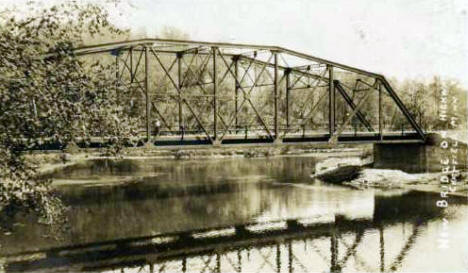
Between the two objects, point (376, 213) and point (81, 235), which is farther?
point (376, 213)

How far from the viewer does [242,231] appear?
923 inches

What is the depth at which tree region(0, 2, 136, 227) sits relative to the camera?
29.1 ft

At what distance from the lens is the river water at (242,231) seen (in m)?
18.5

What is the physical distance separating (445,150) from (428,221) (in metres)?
17.6

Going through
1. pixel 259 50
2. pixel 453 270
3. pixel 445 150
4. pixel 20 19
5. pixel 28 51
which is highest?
pixel 259 50

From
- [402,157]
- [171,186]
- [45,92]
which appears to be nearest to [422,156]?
[402,157]

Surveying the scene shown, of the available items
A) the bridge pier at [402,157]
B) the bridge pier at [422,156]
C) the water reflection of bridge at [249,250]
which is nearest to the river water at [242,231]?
the water reflection of bridge at [249,250]

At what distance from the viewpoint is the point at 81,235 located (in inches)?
877

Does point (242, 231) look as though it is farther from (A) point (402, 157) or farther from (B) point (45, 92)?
(A) point (402, 157)

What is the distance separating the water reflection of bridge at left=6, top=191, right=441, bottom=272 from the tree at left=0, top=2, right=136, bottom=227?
351 inches

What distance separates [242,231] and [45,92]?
15.6 m

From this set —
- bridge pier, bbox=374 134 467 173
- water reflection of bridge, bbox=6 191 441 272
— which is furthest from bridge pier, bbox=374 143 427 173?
water reflection of bridge, bbox=6 191 441 272

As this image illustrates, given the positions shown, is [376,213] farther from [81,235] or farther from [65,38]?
[65,38]

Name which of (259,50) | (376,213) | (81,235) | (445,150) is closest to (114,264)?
(81,235)
